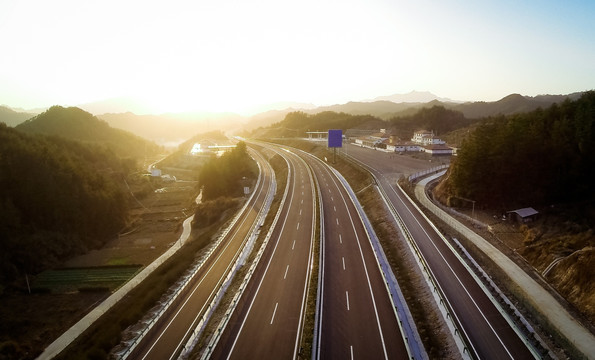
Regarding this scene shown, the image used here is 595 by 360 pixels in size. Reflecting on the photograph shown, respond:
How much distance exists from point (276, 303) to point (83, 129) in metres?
163

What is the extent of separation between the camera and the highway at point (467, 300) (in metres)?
19.1

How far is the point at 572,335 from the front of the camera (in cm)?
2023

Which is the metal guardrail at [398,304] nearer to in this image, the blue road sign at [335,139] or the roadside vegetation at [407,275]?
the roadside vegetation at [407,275]

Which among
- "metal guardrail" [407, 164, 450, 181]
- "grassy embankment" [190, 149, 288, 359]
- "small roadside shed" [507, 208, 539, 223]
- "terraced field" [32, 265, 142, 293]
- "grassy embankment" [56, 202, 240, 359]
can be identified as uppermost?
"metal guardrail" [407, 164, 450, 181]

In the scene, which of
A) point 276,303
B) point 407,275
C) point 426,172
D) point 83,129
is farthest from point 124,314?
point 83,129

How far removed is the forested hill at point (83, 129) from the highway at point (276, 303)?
129 m

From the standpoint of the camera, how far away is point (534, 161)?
153 ft

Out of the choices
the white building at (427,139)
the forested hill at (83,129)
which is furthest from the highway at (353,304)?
the forested hill at (83,129)

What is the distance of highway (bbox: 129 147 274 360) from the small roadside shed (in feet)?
106

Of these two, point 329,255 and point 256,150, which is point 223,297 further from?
point 256,150

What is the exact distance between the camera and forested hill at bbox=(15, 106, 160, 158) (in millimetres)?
146750

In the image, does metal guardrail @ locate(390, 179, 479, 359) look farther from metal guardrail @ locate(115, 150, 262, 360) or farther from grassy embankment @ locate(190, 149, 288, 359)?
metal guardrail @ locate(115, 150, 262, 360)

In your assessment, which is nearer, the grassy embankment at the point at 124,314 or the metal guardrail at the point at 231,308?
the metal guardrail at the point at 231,308

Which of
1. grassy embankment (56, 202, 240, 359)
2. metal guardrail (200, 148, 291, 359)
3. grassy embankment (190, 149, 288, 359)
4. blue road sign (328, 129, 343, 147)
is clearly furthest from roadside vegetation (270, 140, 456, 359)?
grassy embankment (56, 202, 240, 359)
